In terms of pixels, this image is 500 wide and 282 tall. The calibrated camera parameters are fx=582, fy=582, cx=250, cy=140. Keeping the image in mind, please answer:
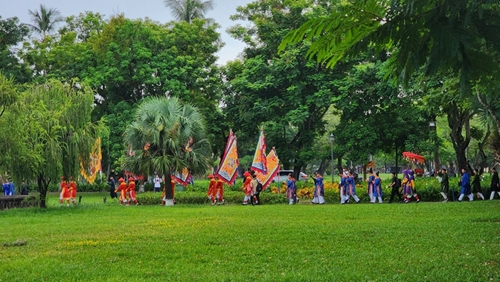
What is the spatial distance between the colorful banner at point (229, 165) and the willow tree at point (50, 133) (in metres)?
6.07

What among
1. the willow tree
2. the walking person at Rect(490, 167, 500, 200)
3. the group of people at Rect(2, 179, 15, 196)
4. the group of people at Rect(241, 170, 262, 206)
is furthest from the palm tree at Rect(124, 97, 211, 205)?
the group of people at Rect(2, 179, 15, 196)

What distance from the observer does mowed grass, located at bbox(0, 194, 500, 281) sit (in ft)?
28.1

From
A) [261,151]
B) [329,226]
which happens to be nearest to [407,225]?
[329,226]

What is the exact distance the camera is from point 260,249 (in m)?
10.8

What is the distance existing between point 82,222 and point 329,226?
7680mm

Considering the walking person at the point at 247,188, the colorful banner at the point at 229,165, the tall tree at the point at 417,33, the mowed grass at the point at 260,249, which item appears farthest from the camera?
the colorful banner at the point at 229,165

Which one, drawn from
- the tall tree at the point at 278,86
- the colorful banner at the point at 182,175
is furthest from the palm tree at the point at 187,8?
the colorful banner at the point at 182,175

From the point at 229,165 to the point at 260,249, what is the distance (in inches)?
691

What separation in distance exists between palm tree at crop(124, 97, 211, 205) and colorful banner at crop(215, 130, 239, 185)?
2.39 ft

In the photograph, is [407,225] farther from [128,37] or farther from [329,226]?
[128,37]

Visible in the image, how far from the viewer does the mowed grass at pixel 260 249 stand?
338 inches

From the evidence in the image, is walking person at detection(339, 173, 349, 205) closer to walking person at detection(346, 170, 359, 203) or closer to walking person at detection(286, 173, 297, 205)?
walking person at detection(346, 170, 359, 203)

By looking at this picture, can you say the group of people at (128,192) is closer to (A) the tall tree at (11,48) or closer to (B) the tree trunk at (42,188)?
(B) the tree trunk at (42,188)

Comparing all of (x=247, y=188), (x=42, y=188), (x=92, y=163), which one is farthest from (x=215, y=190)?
(x=42, y=188)
